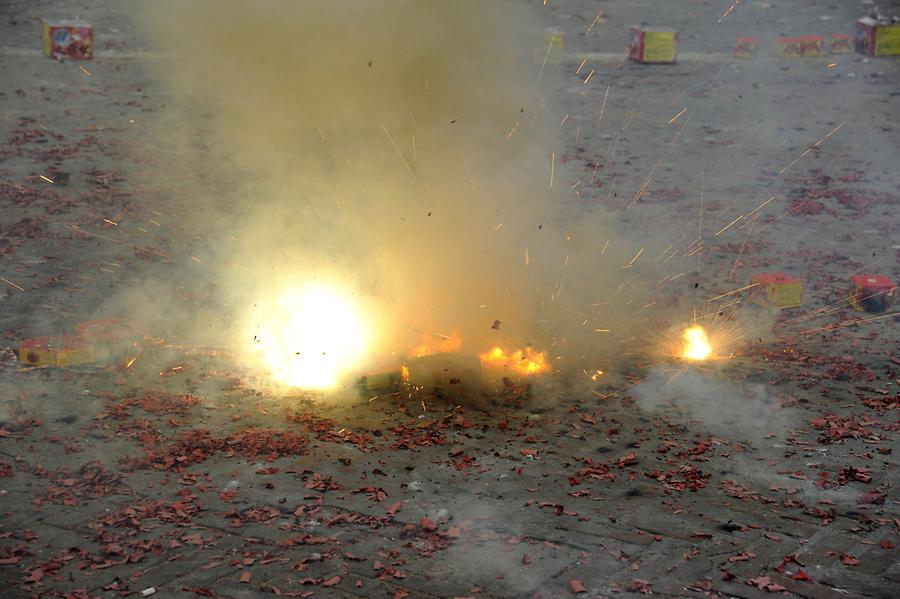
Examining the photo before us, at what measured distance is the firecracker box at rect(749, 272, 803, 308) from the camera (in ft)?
31.7

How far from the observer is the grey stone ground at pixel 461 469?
214 inches

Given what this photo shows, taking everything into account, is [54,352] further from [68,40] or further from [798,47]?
[798,47]

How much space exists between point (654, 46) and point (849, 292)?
8.29 meters

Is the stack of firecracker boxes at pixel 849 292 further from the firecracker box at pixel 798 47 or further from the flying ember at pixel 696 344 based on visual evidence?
the firecracker box at pixel 798 47

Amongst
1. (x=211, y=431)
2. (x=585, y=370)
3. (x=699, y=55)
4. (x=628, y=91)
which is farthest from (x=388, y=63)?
(x=699, y=55)

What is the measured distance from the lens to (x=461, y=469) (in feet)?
21.7

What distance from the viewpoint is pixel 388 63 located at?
9.58m

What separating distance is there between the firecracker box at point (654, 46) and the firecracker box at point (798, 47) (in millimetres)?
1778

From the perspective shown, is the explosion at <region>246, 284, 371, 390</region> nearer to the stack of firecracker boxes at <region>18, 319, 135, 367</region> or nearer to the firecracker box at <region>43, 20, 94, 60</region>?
the stack of firecracker boxes at <region>18, 319, 135, 367</region>

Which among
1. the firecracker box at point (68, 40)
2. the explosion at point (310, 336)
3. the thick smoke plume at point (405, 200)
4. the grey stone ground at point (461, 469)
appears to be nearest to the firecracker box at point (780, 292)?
the grey stone ground at point (461, 469)

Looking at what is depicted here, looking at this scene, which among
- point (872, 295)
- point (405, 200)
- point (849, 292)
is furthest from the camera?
point (405, 200)

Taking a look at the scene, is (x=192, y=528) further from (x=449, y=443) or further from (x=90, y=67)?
(x=90, y=67)

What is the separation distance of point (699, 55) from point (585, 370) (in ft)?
35.1

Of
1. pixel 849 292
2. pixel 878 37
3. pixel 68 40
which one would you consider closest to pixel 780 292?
pixel 849 292
